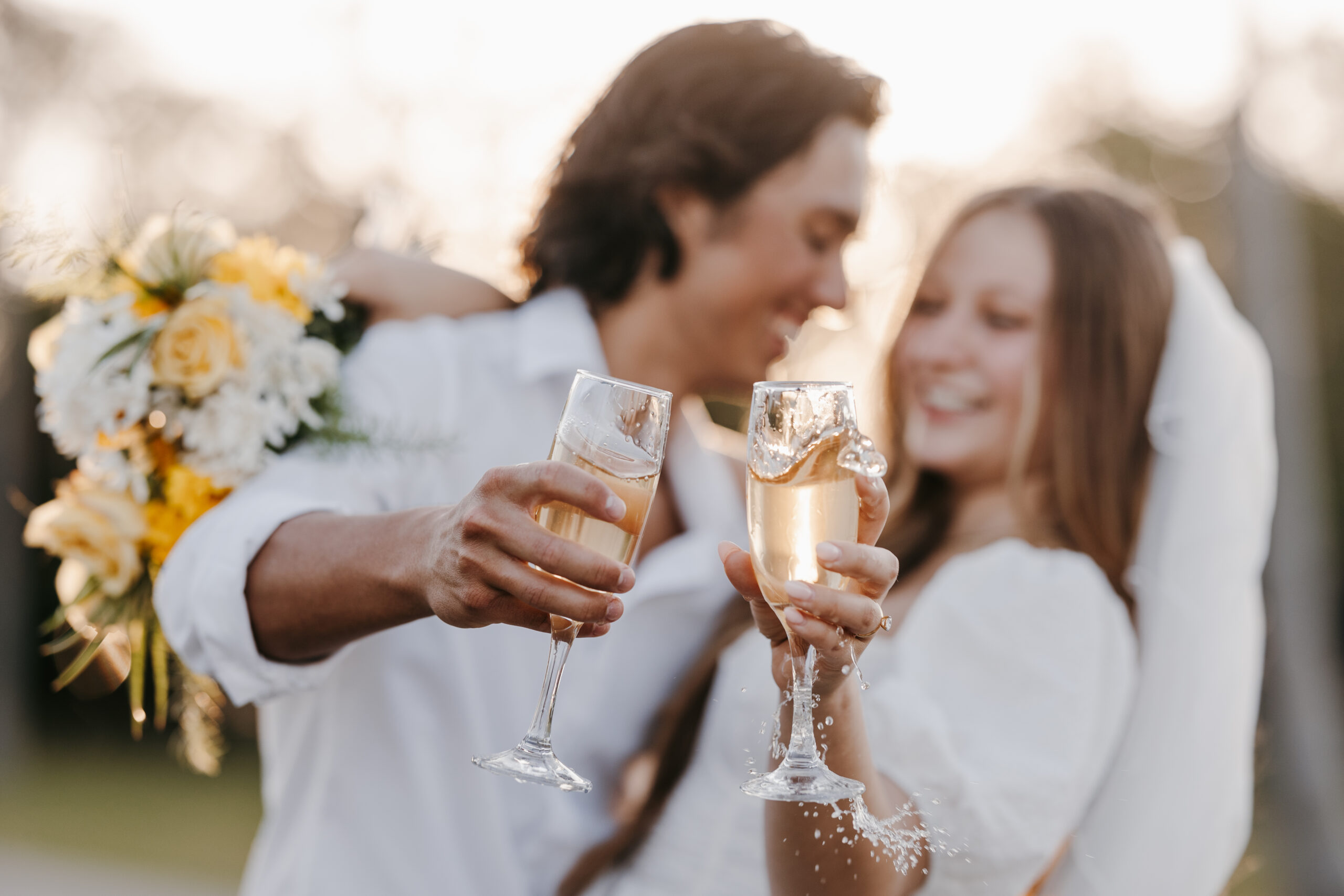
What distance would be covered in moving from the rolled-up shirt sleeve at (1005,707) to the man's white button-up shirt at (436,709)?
2.40 feet

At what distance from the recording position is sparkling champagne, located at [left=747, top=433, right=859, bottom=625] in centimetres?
144

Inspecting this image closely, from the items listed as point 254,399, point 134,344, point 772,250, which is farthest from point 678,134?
point 134,344

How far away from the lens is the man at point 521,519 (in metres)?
1.65

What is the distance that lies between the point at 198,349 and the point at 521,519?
3.92 feet

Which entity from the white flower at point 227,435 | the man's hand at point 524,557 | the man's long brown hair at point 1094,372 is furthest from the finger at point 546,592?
the man's long brown hair at point 1094,372

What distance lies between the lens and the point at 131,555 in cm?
221

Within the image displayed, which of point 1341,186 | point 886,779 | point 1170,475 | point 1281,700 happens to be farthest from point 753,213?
point 1341,186

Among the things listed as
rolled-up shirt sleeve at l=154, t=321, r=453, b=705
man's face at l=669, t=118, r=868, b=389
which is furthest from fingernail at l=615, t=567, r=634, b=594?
man's face at l=669, t=118, r=868, b=389

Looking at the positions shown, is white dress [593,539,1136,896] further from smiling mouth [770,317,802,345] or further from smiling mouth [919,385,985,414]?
Result: smiling mouth [770,317,802,345]

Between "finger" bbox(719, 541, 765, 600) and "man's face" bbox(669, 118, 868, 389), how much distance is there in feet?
5.49

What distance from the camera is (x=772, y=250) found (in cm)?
309

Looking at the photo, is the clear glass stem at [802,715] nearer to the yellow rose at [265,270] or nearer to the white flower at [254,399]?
the white flower at [254,399]

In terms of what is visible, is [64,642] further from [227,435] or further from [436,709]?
[436,709]

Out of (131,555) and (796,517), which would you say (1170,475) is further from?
(131,555)
